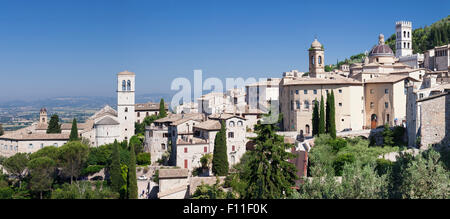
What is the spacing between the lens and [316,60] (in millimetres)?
49125

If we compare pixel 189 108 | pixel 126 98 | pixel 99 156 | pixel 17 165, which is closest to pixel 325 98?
pixel 99 156

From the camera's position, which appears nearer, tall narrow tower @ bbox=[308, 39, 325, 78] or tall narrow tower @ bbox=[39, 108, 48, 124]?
tall narrow tower @ bbox=[308, 39, 325, 78]

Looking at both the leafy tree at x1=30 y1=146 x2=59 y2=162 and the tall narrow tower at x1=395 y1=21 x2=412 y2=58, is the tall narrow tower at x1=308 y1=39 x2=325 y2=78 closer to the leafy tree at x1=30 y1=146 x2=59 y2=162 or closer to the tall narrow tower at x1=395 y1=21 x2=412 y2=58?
the leafy tree at x1=30 y1=146 x2=59 y2=162

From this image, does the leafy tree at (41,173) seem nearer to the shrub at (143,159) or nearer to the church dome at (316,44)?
the shrub at (143,159)

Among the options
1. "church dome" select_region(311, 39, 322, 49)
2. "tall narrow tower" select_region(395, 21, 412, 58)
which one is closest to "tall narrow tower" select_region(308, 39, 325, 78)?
"church dome" select_region(311, 39, 322, 49)

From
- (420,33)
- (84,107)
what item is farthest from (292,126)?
(420,33)

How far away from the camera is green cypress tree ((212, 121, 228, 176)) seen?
120ft

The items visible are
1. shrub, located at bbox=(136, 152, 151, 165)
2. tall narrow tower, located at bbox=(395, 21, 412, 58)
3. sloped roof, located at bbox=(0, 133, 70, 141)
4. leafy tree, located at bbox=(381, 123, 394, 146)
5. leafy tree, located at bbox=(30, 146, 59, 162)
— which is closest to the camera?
leafy tree, located at bbox=(381, 123, 394, 146)

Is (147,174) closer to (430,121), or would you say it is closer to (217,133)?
(217,133)

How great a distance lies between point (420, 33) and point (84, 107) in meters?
80.3

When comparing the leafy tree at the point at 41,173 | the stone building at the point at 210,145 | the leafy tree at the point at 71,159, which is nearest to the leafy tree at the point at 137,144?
the leafy tree at the point at 71,159

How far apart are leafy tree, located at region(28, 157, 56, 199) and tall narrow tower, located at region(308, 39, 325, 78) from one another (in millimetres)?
31174

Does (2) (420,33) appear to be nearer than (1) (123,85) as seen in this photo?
No
